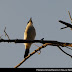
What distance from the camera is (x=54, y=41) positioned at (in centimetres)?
204

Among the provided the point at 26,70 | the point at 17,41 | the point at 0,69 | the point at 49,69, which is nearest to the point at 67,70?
the point at 49,69

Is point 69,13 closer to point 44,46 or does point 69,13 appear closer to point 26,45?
point 44,46

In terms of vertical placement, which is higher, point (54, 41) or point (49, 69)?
point (54, 41)

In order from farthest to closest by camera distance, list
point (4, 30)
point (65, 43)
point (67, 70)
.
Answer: point (67, 70)
point (4, 30)
point (65, 43)

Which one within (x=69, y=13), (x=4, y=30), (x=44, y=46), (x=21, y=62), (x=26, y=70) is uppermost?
Answer: (x=69, y=13)

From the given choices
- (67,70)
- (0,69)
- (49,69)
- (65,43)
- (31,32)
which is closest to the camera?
(65,43)

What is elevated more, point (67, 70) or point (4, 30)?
point (4, 30)

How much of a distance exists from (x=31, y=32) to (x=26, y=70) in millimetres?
2351

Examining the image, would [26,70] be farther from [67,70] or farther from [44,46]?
[44,46]

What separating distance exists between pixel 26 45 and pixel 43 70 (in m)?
2.54

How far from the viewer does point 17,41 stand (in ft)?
7.04

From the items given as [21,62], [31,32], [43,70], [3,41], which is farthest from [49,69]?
[31,32]

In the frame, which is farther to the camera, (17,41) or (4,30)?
(4,30)

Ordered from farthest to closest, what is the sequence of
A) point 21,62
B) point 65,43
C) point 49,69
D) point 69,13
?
point 49,69
point 21,62
point 69,13
point 65,43
